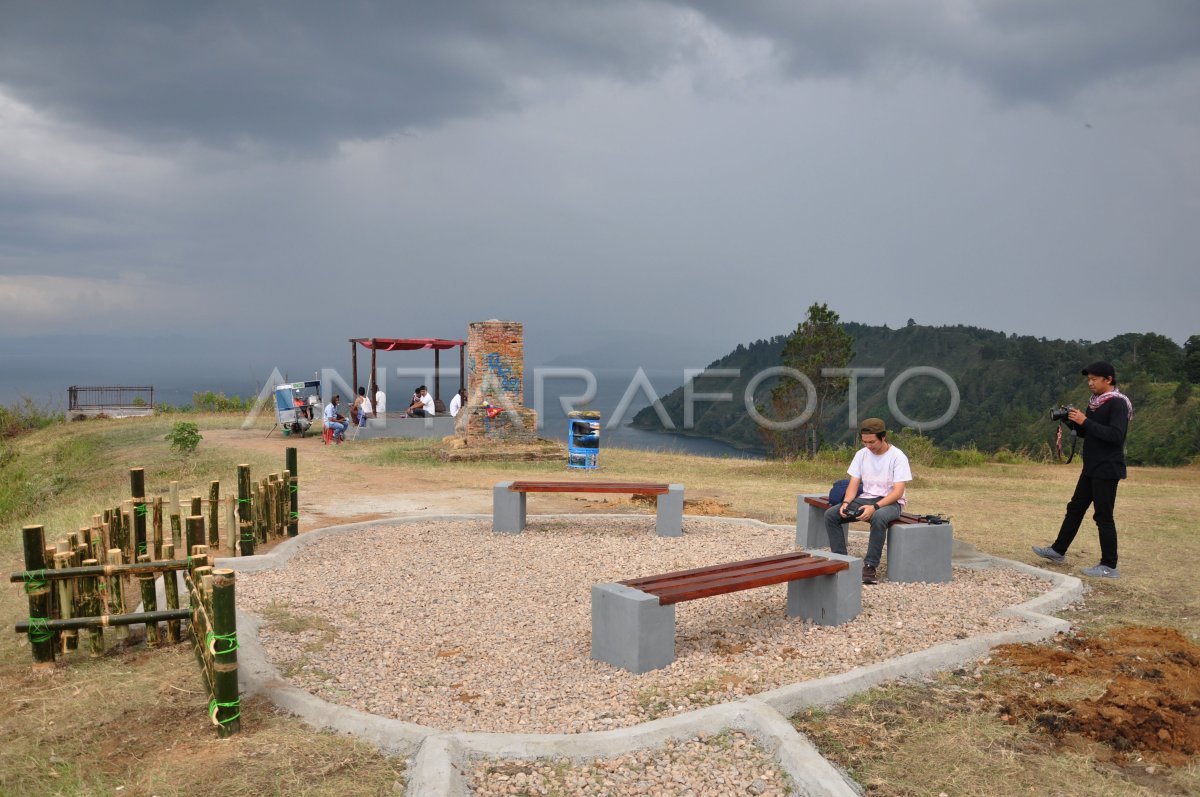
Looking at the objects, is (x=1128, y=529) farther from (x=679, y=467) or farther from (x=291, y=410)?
(x=291, y=410)

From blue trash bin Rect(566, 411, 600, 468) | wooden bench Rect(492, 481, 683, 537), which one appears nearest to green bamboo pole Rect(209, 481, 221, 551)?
wooden bench Rect(492, 481, 683, 537)

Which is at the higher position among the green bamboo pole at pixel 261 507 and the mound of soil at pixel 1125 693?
the green bamboo pole at pixel 261 507

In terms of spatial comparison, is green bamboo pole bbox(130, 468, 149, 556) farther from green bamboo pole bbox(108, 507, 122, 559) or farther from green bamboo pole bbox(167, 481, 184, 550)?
green bamboo pole bbox(167, 481, 184, 550)

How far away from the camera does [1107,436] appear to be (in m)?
6.45

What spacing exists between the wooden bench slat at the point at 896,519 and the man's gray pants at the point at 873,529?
0.34ft

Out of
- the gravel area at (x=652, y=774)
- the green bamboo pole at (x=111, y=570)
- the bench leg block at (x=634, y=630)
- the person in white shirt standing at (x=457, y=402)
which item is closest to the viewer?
the gravel area at (x=652, y=774)

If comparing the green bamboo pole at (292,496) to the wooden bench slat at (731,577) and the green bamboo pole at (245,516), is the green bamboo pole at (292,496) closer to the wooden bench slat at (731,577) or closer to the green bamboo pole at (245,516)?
the green bamboo pole at (245,516)

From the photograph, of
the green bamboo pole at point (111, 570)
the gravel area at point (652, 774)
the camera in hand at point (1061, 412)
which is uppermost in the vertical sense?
the camera in hand at point (1061, 412)

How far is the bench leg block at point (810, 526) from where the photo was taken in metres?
7.38

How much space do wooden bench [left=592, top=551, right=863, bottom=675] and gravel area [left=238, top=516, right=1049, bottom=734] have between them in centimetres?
11

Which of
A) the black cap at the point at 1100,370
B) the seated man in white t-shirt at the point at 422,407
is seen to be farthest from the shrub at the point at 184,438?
the black cap at the point at 1100,370

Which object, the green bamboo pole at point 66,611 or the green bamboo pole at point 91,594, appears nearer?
the green bamboo pole at point 66,611

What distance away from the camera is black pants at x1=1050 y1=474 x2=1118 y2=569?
661 cm

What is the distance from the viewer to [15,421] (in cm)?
3128
